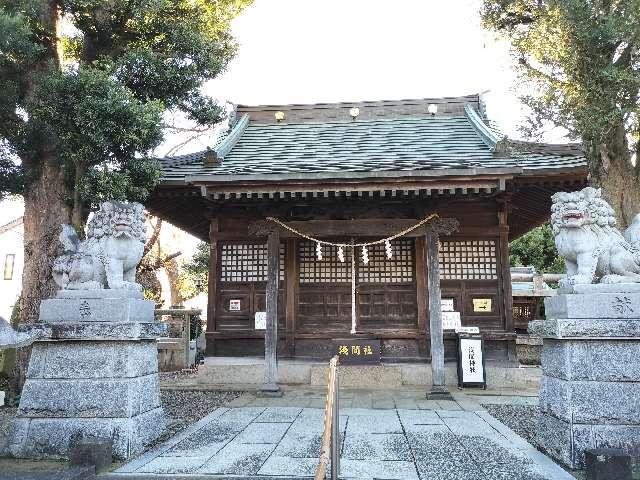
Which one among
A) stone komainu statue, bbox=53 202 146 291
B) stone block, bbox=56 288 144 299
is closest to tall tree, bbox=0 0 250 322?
stone komainu statue, bbox=53 202 146 291

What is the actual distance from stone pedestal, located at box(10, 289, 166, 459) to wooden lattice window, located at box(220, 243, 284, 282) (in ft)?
16.3

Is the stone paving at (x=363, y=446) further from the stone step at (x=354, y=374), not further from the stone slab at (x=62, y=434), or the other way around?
the stone step at (x=354, y=374)

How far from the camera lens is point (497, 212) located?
32.5ft

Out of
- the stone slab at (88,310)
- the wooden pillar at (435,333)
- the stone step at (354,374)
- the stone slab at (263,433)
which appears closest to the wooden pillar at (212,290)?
the stone step at (354,374)

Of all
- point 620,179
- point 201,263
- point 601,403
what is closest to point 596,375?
point 601,403

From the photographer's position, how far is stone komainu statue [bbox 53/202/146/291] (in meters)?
5.25

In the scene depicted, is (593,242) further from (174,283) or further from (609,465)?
(174,283)

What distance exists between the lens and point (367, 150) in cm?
1005

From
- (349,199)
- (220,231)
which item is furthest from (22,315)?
(349,199)

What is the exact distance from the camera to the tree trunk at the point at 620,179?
10.6 m

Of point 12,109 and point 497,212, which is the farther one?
point 497,212

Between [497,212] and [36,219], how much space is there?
8.90 m

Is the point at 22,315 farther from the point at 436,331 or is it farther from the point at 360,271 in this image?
the point at 436,331

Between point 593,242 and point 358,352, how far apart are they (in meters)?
4.62
